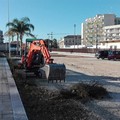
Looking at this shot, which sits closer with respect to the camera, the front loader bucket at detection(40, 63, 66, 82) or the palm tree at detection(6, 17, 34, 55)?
the front loader bucket at detection(40, 63, 66, 82)

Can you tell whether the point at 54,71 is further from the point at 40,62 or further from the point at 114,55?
the point at 114,55

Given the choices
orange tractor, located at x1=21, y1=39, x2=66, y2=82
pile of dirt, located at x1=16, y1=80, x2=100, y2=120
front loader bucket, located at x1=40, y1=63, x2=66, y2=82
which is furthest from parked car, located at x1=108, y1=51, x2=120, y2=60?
pile of dirt, located at x1=16, y1=80, x2=100, y2=120

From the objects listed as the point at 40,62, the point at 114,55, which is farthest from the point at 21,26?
the point at 40,62

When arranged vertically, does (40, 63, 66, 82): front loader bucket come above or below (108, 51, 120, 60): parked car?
above

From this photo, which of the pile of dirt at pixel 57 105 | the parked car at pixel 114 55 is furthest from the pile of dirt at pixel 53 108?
the parked car at pixel 114 55

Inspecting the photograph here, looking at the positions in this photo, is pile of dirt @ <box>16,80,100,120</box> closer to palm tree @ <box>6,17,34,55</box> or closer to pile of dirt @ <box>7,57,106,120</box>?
pile of dirt @ <box>7,57,106,120</box>

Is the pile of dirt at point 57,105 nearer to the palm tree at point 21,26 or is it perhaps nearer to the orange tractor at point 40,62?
the orange tractor at point 40,62

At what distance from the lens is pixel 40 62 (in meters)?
19.3

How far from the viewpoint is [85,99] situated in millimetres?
11812

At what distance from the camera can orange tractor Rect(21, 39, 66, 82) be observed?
14.8 m

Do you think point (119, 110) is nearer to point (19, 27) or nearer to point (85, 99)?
point (85, 99)

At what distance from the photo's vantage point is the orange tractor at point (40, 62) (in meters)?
14.8

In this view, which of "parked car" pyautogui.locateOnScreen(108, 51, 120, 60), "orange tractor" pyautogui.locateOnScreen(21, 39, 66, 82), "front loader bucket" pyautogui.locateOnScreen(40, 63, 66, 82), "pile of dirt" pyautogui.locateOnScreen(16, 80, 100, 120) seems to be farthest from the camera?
"parked car" pyautogui.locateOnScreen(108, 51, 120, 60)

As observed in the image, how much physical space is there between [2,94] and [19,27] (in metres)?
59.0
